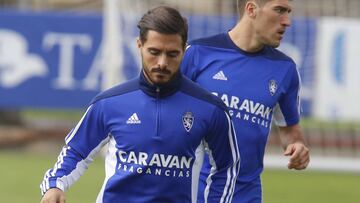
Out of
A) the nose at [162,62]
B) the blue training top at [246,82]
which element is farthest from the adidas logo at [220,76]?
the nose at [162,62]

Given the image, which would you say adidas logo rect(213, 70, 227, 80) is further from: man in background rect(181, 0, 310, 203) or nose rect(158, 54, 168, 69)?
nose rect(158, 54, 168, 69)

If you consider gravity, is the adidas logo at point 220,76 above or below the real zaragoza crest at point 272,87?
above

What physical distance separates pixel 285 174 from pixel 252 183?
26.8 ft

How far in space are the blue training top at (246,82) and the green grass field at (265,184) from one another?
16.7 feet

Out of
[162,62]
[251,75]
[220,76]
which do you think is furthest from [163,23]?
[251,75]

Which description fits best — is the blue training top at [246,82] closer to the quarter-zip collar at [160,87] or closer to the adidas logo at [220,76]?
the adidas logo at [220,76]

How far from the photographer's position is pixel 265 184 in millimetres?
13883

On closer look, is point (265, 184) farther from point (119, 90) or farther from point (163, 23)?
point (163, 23)

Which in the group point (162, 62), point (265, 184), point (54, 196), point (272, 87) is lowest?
point (265, 184)

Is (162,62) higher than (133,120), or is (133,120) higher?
(162,62)

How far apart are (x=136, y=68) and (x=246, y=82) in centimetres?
777

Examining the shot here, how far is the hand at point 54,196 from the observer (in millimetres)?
5625

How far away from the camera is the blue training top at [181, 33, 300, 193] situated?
6.98m

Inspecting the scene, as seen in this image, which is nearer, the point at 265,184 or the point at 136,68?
the point at 265,184
